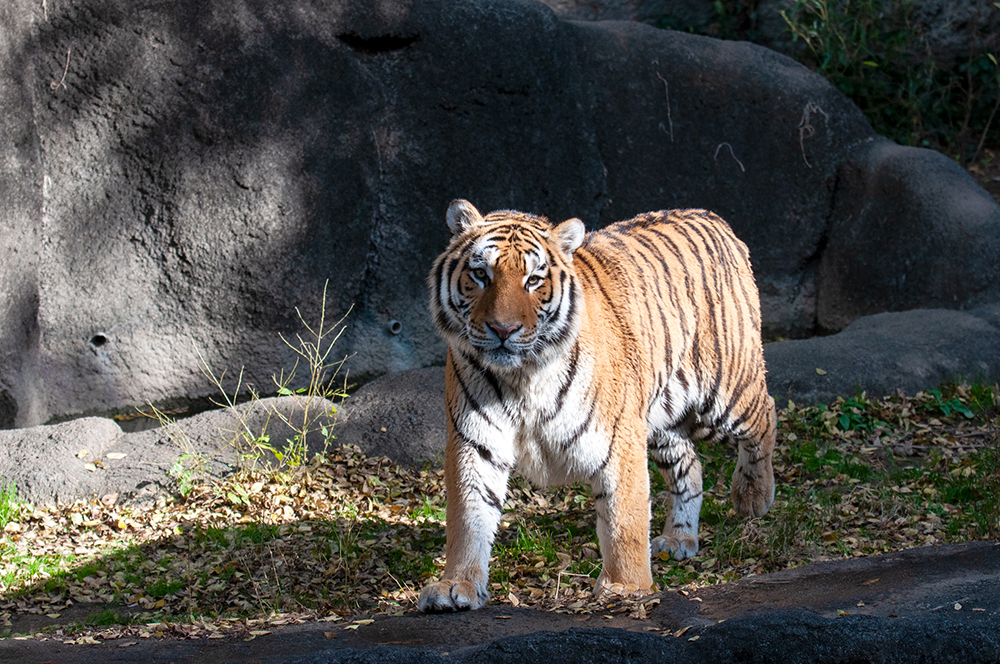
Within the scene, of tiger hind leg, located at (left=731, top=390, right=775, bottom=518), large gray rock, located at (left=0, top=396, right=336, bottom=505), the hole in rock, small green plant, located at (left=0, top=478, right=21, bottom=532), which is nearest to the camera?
tiger hind leg, located at (left=731, top=390, right=775, bottom=518)

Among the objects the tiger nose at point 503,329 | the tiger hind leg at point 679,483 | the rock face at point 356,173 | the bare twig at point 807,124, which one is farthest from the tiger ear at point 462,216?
the bare twig at point 807,124

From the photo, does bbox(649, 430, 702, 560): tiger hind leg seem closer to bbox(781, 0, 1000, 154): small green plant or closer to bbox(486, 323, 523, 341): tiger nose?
bbox(486, 323, 523, 341): tiger nose

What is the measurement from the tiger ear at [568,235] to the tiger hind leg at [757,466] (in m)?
1.39

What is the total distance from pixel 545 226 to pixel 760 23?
7.15 m

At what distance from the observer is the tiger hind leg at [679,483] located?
418 centimetres

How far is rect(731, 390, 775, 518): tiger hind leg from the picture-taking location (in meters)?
4.32

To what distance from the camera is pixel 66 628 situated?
3.63 meters

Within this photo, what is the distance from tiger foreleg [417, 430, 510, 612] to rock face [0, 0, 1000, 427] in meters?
3.43

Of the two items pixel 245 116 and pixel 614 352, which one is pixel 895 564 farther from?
pixel 245 116

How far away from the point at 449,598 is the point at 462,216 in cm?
130

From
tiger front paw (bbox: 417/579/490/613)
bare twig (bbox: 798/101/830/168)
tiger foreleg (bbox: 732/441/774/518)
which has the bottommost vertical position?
tiger foreleg (bbox: 732/441/774/518)

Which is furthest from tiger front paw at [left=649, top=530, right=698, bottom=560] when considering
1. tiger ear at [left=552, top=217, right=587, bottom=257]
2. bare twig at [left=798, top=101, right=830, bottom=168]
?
bare twig at [left=798, top=101, right=830, bottom=168]

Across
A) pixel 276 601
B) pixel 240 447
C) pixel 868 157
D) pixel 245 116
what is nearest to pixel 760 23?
pixel 868 157

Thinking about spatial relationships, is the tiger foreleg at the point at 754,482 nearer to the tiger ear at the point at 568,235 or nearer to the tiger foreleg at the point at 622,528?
the tiger foreleg at the point at 622,528
